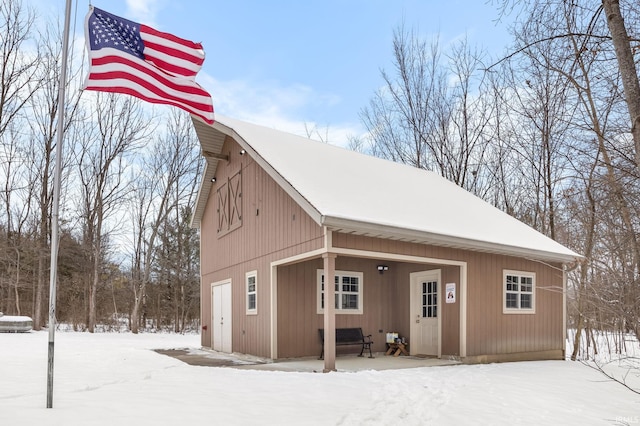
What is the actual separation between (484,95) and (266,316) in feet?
50.5

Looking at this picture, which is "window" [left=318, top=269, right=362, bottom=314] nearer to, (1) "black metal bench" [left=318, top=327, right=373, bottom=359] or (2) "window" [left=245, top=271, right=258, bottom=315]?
(1) "black metal bench" [left=318, top=327, right=373, bottom=359]

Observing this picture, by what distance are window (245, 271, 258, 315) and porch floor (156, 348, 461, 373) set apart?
1.06m

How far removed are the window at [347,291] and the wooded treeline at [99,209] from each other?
1396cm

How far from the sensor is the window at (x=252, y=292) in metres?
11.3

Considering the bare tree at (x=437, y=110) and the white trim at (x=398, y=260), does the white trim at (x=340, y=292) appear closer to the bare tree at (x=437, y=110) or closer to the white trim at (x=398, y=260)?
the white trim at (x=398, y=260)

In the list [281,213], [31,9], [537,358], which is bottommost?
[537,358]

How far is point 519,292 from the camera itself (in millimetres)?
12016

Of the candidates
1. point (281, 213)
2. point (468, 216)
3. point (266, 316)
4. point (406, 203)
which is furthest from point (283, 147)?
point (468, 216)

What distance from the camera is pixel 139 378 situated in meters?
7.58

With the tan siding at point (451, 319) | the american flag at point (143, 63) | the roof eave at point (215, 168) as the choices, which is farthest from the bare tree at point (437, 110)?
the american flag at point (143, 63)

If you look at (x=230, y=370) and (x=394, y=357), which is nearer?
(x=230, y=370)

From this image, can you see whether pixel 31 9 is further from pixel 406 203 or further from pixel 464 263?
pixel 464 263

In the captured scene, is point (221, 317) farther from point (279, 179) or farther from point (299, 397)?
point (299, 397)

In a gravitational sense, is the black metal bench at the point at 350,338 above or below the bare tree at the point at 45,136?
below
